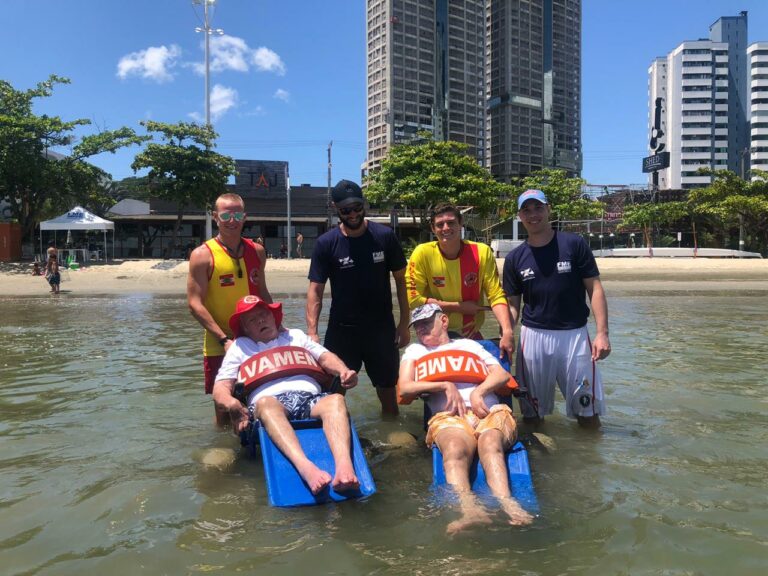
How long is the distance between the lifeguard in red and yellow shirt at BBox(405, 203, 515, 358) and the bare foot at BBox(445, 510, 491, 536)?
1901mm

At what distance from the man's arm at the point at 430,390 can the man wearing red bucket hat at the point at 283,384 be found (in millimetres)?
367

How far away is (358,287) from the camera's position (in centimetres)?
482

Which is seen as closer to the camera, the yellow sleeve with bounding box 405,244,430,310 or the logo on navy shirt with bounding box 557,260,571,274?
the logo on navy shirt with bounding box 557,260,571,274

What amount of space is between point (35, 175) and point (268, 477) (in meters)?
30.3

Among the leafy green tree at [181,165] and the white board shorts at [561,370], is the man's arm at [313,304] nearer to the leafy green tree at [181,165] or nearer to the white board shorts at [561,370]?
the white board shorts at [561,370]

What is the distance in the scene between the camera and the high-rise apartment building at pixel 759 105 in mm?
116812

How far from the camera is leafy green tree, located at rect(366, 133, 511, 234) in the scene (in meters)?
32.9

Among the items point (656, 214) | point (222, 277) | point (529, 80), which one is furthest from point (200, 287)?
point (529, 80)

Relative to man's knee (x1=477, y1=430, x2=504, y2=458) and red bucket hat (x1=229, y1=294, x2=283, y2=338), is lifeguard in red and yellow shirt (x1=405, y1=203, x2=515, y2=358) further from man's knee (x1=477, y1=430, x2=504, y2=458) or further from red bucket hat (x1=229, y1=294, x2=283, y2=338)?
man's knee (x1=477, y1=430, x2=504, y2=458)

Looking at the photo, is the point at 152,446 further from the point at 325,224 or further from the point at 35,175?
the point at 325,224

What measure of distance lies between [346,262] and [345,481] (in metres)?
1.96

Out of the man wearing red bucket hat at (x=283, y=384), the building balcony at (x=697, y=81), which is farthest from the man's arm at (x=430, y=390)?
the building balcony at (x=697, y=81)

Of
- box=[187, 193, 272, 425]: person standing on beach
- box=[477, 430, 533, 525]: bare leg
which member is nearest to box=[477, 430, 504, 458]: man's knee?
box=[477, 430, 533, 525]: bare leg

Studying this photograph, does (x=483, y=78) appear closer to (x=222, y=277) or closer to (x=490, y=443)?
(x=222, y=277)
